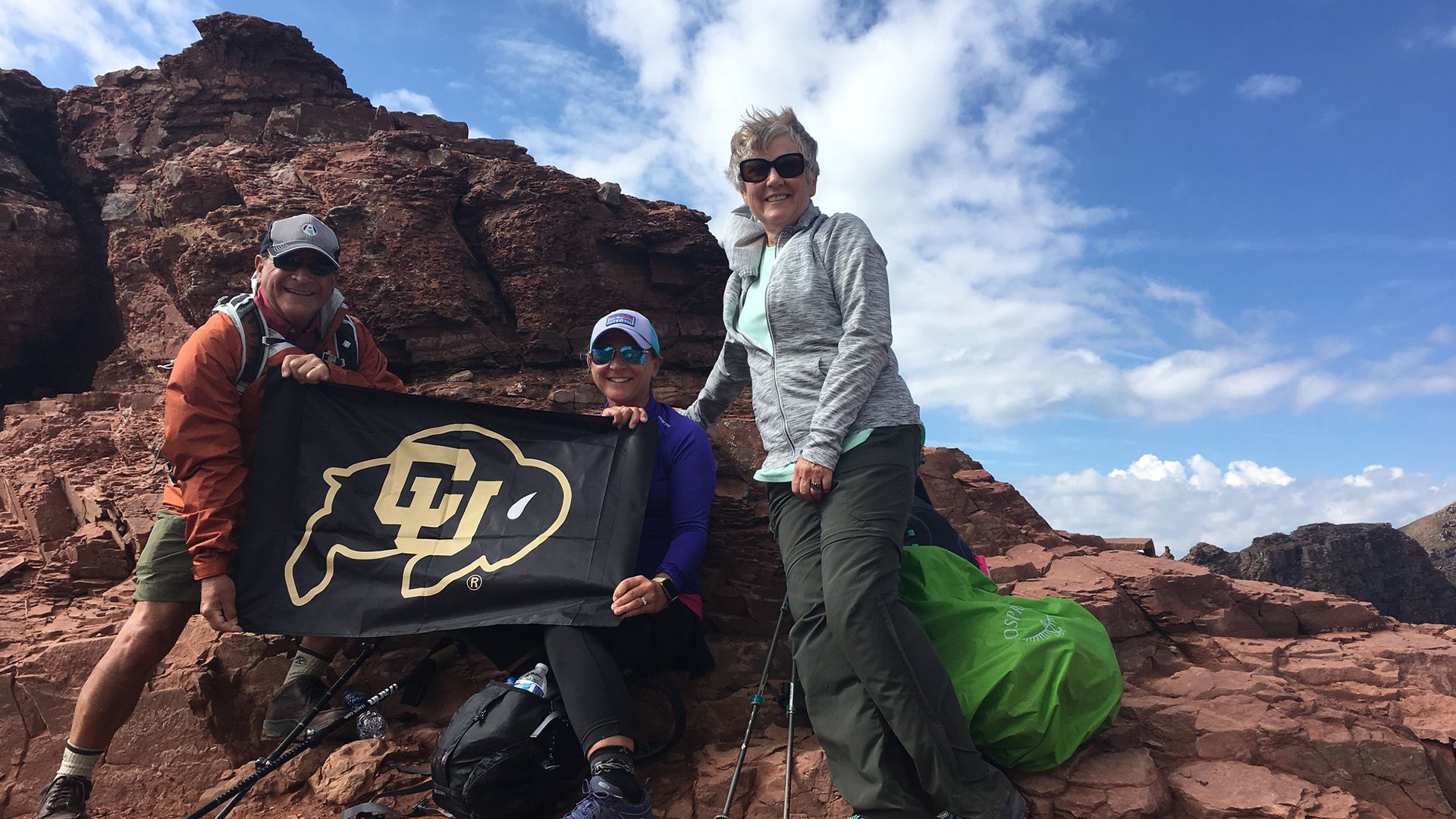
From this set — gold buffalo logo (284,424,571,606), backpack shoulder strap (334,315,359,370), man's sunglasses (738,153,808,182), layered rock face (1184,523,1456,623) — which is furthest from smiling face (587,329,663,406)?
layered rock face (1184,523,1456,623)

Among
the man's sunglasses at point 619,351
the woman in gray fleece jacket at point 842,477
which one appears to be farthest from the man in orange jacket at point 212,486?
the woman in gray fleece jacket at point 842,477

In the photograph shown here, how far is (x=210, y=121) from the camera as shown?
8539mm

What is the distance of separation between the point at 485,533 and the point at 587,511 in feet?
2.12

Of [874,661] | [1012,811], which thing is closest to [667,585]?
[874,661]

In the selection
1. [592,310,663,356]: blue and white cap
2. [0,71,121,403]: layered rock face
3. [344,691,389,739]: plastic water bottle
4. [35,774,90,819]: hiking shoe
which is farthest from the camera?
[0,71,121,403]: layered rock face

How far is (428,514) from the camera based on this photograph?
15.3ft

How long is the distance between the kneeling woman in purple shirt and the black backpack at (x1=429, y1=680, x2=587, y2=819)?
0.17 m

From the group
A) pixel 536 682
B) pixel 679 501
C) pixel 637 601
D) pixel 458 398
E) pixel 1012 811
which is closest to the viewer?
pixel 1012 811

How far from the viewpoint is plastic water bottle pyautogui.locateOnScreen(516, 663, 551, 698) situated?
151 inches

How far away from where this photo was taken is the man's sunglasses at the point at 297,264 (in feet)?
15.0

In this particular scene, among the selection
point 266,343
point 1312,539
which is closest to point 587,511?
point 266,343

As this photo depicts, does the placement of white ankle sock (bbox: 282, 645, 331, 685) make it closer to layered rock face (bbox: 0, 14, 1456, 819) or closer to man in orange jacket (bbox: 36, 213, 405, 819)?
man in orange jacket (bbox: 36, 213, 405, 819)

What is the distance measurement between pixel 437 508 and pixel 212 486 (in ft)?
3.93

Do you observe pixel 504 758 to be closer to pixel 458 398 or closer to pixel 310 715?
pixel 310 715
